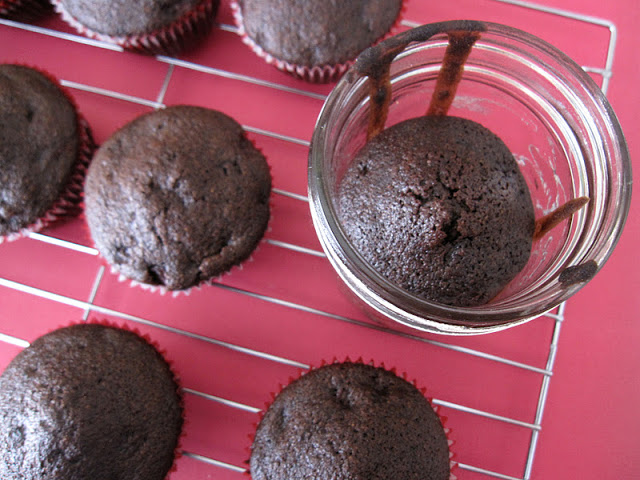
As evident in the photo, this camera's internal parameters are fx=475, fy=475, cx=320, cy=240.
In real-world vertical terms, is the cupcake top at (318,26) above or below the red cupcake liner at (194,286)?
above

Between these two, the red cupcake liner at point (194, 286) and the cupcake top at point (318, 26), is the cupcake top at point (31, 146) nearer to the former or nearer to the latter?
Result: the red cupcake liner at point (194, 286)

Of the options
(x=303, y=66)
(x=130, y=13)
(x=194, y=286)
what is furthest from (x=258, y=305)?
(x=130, y=13)

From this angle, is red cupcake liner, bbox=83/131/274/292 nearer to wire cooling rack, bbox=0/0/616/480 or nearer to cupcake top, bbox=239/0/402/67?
wire cooling rack, bbox=0/0/616/480

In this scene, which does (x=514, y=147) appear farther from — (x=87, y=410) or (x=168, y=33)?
(x=87, y=410)

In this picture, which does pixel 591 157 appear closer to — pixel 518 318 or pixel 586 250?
pixel 586 250

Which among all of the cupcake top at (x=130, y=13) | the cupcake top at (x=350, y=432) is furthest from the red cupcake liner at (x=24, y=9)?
the cupcake top at (x=350, y=432)

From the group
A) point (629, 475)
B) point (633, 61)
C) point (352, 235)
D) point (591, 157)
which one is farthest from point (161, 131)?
point (629, 475)

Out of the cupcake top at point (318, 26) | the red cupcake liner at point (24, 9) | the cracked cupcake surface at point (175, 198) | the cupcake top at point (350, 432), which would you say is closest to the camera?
the cupcake top at point (350, 432)
